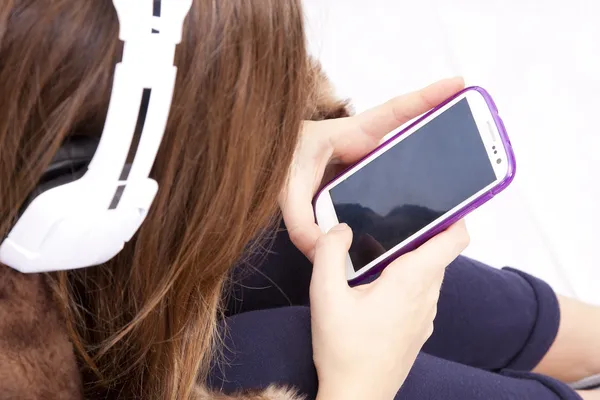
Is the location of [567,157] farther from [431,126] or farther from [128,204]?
[128,204]

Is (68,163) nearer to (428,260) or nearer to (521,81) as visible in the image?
(428,260)

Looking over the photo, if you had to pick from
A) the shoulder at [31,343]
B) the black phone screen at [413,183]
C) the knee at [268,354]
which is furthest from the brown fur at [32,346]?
the black phone screen at [413,183]

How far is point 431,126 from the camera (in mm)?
530

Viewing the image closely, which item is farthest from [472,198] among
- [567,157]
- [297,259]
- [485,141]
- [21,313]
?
[567,157]

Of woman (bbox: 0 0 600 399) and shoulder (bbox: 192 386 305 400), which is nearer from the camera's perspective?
woman (bbox: 0 0 600 399)

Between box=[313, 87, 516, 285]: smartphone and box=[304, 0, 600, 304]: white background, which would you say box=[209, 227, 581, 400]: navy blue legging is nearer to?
box=[313, 87, 516, 285]: smartphone

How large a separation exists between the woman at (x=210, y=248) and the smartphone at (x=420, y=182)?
3 centimetres

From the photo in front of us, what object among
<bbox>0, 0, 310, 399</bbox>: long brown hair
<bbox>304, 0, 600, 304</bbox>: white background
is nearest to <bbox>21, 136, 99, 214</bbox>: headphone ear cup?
<bbox>0, 0, 310, 399</bbox>: long brown hair

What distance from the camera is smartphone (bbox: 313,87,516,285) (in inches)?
19.8

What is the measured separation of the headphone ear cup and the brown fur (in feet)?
0.21

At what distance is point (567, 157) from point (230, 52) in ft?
2.46

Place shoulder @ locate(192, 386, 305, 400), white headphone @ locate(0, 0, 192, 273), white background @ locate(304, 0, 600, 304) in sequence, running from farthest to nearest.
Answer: white background @ locate(304, 0, 600, 304), shoulder @ locate(192, 386, 305, 400), white headphone @ locate(0, 0, 192, 273)

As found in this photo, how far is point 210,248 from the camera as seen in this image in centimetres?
38

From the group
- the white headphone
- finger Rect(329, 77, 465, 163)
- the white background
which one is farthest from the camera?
the white background
